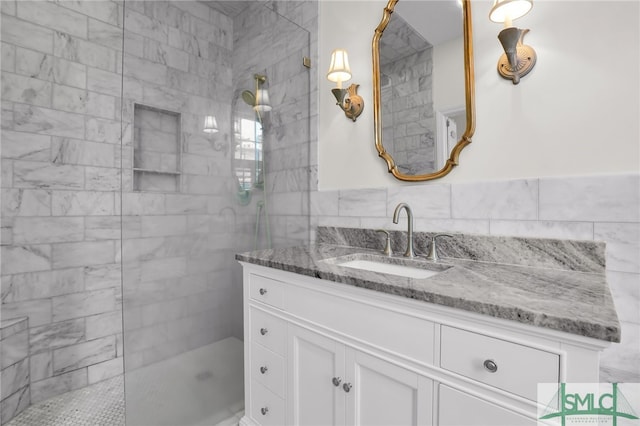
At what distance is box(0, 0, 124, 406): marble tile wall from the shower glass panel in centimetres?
45

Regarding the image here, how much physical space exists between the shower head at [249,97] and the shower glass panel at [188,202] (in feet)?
0.11

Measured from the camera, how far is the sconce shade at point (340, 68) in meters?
1.75

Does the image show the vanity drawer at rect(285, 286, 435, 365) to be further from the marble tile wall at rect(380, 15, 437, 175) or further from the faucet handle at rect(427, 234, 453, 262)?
the marble tile wall at rect(380, 15, 437, 175)

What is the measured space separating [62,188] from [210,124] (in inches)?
46.1

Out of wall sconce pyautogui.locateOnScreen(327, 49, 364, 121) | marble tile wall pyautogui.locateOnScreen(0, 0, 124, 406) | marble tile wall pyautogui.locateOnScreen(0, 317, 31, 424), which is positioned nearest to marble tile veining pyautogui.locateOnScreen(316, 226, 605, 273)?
wall sconce pyautogui.locateOnScreen(327, 49, 364, 121)

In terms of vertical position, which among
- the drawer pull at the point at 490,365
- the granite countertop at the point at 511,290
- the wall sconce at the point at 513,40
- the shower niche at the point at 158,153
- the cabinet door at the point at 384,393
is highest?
the wall sconce at the point at 513,40

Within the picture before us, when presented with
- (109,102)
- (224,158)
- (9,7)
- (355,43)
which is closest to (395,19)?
(355,43)

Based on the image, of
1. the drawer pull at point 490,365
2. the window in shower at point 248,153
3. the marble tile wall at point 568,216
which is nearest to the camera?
the drawer pull at point 490,365

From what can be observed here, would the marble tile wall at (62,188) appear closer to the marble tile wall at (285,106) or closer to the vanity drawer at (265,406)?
the marble tile wall at (285,106)

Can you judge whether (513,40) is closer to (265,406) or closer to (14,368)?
(265,406)

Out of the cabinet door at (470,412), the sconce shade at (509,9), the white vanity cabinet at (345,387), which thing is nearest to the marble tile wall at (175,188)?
the white vanity cabinet at (345,387)

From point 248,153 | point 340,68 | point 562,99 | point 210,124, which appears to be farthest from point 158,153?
point 562,99

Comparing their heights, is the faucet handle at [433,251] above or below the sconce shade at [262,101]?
below

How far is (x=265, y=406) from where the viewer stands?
142 cm
